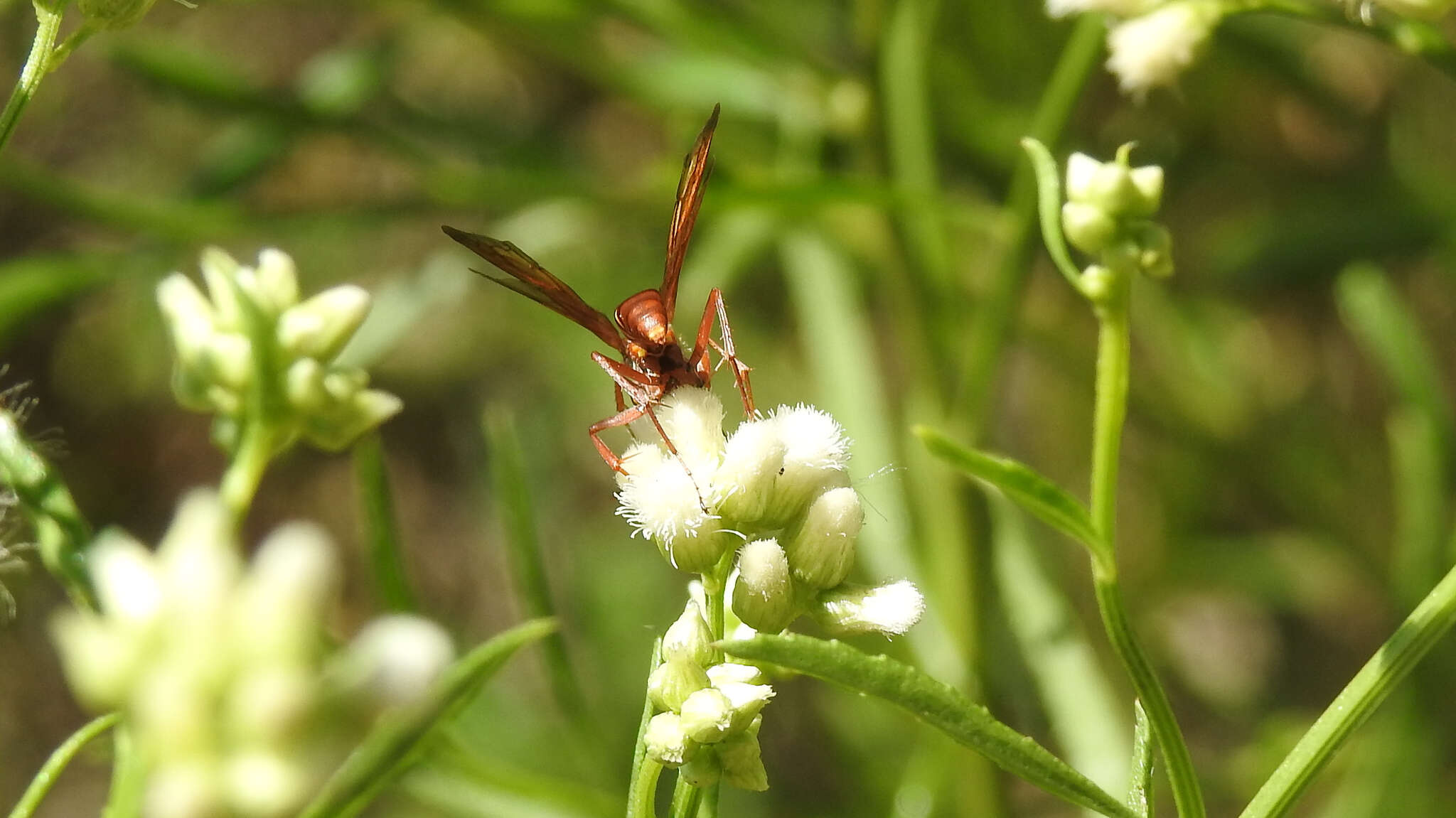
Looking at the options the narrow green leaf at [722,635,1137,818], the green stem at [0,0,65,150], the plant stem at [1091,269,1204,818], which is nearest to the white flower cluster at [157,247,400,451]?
the green stem at [0,0,65,150]

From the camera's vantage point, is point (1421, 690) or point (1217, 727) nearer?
point (1421, 690)

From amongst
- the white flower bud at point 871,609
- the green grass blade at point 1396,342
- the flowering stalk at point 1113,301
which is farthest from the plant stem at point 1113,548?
the green grass blade at point 1396,342

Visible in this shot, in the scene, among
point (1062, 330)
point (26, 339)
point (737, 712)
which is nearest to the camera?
point (737, 712)

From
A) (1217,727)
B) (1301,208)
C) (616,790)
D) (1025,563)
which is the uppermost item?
(1301,208)

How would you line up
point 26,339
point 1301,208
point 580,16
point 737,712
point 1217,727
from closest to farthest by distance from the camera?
1. point 737,712
2. point 580,16
3. point 1301,208
4. point 1217,727
5. point 26,339

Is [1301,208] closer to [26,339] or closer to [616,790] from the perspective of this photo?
[616,790]

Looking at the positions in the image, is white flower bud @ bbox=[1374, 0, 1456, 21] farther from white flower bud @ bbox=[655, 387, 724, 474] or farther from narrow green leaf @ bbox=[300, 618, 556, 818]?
narrow green leaf @ bbox=[300, 618, 556, 818]

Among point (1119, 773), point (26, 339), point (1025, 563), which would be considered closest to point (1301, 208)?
point (1025, 563)
